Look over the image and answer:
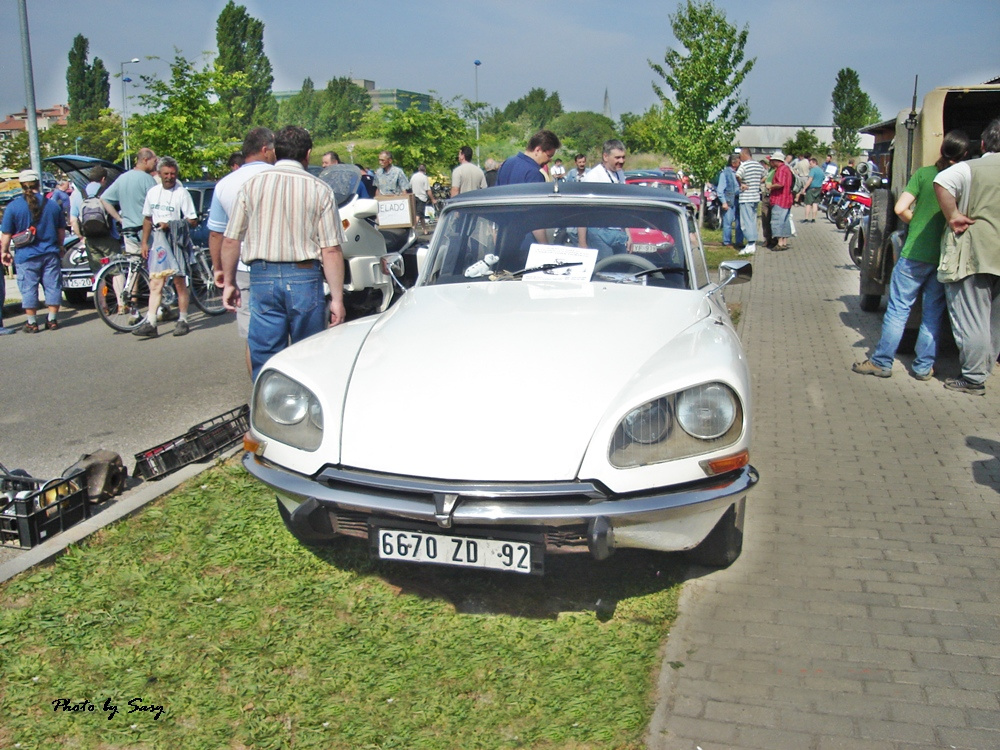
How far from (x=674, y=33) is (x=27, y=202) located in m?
15.8

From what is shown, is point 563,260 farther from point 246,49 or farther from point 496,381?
point 246,49

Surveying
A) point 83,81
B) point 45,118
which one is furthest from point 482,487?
point 45,118

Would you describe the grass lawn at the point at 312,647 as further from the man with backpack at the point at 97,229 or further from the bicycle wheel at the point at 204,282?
the man with backpack at the point at 97,229

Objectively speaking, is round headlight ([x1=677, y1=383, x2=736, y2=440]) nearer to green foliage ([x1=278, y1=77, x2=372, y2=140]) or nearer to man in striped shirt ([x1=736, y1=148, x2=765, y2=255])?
man in striped shirt ([x1=736, y1=148, x2=765, y2=255])

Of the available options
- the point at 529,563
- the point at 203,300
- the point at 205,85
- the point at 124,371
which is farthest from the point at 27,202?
the point at 205,85

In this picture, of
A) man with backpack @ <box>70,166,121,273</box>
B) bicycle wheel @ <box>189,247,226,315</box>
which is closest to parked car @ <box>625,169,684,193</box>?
bicycle wheel @ <box>189,247,226,315</box>

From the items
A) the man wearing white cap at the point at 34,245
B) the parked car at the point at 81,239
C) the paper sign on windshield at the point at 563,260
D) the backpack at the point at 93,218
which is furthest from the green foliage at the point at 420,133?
the paper sign on windshield at the point at 563,260

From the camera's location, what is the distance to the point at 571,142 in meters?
77.2

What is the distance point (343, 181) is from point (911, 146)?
572cm

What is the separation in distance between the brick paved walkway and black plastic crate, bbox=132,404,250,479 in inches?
122

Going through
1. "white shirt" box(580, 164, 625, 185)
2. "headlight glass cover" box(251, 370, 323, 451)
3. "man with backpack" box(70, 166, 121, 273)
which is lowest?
"headlight glass cover" box(251, 370, 323, 451)

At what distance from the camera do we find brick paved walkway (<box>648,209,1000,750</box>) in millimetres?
3045

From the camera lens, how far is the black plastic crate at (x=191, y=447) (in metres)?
5.32

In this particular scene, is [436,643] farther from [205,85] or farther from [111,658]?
[205,85]
